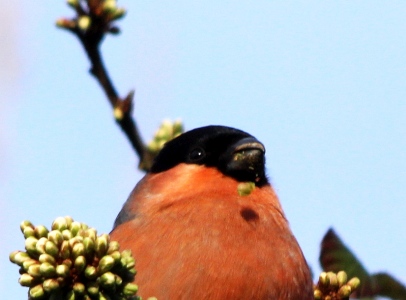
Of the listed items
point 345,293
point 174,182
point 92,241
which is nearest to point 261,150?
point 174,182

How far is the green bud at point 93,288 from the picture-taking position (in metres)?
1.89

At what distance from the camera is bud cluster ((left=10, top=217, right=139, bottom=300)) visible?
190cm

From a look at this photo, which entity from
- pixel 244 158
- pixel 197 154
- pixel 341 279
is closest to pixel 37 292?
pixel 341 279

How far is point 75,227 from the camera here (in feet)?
6.75

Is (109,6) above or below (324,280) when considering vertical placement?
above

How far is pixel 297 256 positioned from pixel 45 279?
72.9 inches

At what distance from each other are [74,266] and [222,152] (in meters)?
2.22

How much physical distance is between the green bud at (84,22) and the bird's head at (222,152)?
850mm

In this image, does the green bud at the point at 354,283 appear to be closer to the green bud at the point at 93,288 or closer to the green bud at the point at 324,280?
the green bud at the point at 324,280

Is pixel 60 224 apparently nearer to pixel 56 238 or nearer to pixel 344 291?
pixel 56 238

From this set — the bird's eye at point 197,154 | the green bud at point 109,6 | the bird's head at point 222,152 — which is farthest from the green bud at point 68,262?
the bird's eye at point 197,154

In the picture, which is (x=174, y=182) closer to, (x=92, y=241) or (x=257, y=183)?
(x=257, y=183)

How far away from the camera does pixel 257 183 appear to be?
13.6 feet

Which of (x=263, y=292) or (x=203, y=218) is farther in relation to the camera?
(x=203, y=218)
